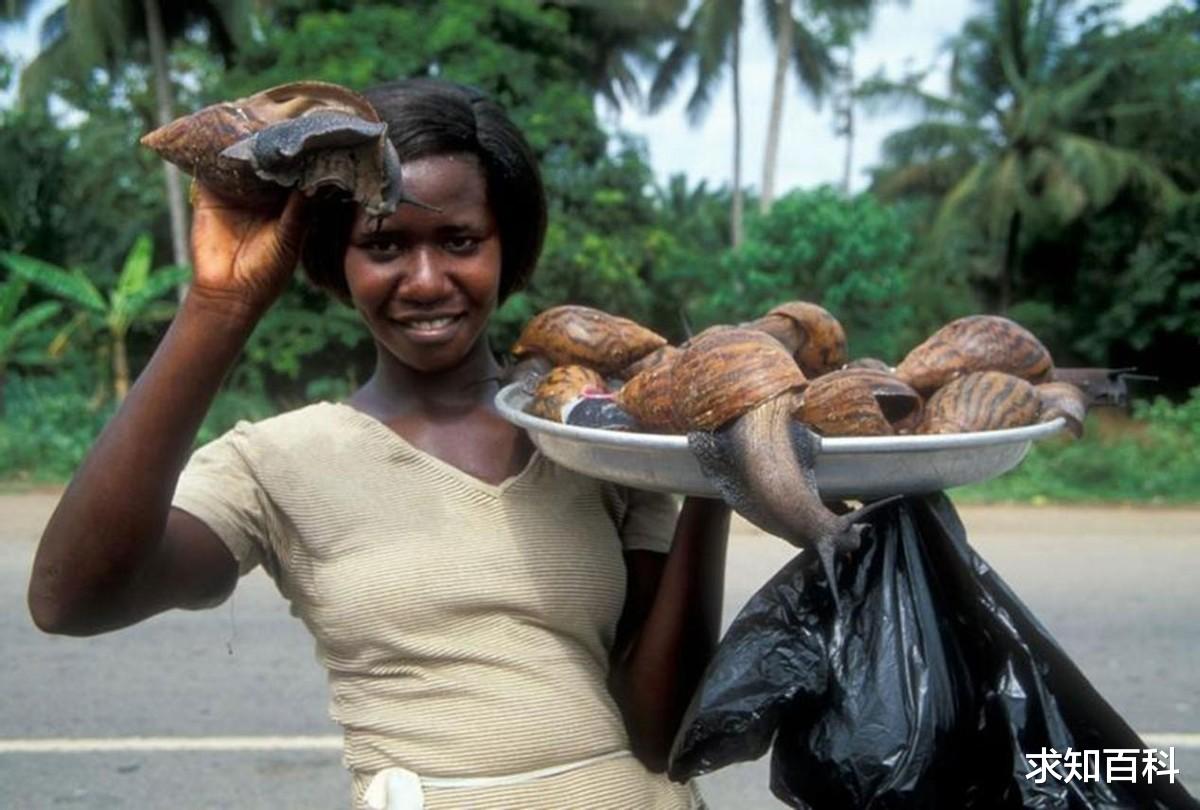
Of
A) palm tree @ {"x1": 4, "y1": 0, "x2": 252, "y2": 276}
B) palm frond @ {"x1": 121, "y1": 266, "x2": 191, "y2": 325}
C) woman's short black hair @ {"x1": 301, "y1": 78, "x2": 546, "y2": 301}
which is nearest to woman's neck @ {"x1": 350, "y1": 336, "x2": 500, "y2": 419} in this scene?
woman's short black hair @ {"x1": 301, "y1": 78, "x2": 546, "y2": 301}

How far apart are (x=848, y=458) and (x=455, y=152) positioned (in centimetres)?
56

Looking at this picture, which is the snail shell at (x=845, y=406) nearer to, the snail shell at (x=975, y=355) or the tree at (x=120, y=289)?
the snail shell at (x=975, y=355)

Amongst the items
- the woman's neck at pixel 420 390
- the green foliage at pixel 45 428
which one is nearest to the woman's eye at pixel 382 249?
the woman's neck at pixel 420 390

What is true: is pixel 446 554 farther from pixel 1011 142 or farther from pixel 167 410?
pixel 1011 142

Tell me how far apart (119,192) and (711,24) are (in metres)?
9.37

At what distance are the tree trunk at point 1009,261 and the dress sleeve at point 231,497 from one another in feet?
68.5

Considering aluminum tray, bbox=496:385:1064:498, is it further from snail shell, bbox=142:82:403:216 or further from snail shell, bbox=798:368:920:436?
snail shell, bbox=142:82:403:216

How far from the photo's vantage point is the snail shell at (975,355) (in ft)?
4.94

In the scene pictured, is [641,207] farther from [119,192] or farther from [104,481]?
[104,481]

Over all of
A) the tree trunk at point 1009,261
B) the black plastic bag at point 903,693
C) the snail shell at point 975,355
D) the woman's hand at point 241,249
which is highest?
the woman's hand at point 241,249

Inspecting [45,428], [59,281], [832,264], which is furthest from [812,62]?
[45,428]

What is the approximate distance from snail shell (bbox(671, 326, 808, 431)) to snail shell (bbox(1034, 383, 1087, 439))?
34cm

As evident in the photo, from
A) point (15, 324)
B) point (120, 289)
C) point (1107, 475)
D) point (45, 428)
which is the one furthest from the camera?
point (120, 289)

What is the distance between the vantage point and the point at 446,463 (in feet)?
4.93
